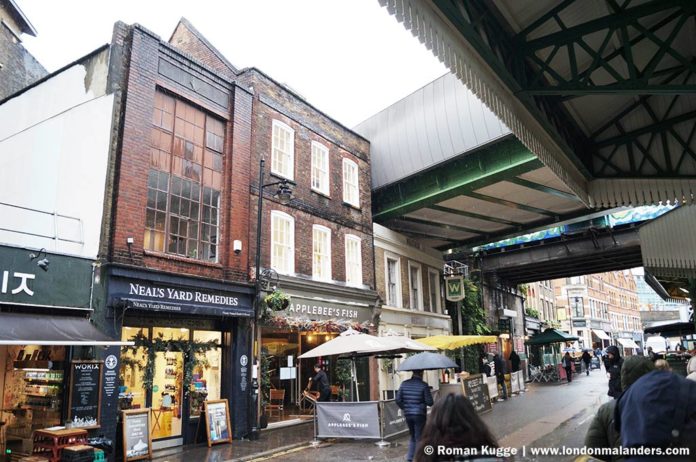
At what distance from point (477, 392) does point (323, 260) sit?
22.3ft

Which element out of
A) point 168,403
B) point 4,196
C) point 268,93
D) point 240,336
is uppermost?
point 268,93

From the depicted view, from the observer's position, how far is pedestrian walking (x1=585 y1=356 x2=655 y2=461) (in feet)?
13.6

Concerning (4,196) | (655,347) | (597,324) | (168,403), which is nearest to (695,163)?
(168,403)

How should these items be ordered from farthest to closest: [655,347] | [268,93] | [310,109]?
1. [655,347]
2. [310,109]
3. [268,93]

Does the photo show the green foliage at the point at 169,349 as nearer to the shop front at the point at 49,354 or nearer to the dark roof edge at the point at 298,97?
the shop front at the point at 49,354

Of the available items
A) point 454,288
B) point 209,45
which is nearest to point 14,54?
point 209,45

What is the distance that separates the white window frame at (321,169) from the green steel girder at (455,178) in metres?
3.84

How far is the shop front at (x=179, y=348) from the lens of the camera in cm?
1184

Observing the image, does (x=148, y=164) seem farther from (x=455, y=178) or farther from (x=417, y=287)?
(x=417, y=287)

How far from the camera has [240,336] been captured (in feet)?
46.7

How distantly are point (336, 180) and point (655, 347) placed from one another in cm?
3566

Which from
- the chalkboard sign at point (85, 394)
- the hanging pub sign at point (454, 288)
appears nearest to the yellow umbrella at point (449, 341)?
the hanging pub sign at point (454, 288)

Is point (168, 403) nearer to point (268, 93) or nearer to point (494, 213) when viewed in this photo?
point (268, 93)

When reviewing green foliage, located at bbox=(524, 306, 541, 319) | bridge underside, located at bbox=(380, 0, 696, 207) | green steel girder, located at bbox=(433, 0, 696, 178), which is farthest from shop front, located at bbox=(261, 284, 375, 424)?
green foliage, located at bbox=(524, 306, 541, 319)
